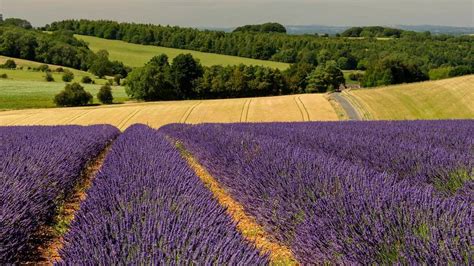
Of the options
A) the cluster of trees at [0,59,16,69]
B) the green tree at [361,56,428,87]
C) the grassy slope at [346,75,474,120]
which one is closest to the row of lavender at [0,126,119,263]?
the grassy slope at [346,75,474,120]

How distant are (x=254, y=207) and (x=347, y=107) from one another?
26.5m

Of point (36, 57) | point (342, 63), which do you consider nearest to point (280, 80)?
point (342, 63)

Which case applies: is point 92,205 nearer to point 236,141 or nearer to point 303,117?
point 236,141

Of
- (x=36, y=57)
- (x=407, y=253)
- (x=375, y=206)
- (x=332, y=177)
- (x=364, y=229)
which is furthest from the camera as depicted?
(x=36, y=57)

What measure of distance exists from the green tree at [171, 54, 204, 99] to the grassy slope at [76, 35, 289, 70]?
19.6 meters

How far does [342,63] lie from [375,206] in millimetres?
76556

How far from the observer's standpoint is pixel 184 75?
53.7m

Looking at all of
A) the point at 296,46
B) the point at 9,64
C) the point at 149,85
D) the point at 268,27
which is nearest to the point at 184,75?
the point at 149,85

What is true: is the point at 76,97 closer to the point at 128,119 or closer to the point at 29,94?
the point at 29,94

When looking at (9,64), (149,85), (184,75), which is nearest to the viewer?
(149,85)

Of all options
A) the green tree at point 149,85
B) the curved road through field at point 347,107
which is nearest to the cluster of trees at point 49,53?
the green tree at point 149,85

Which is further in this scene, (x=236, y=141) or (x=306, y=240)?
(x=236, y=141)

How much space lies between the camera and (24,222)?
3.59 meters

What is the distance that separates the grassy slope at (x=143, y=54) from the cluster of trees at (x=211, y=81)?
16066 millimetres
